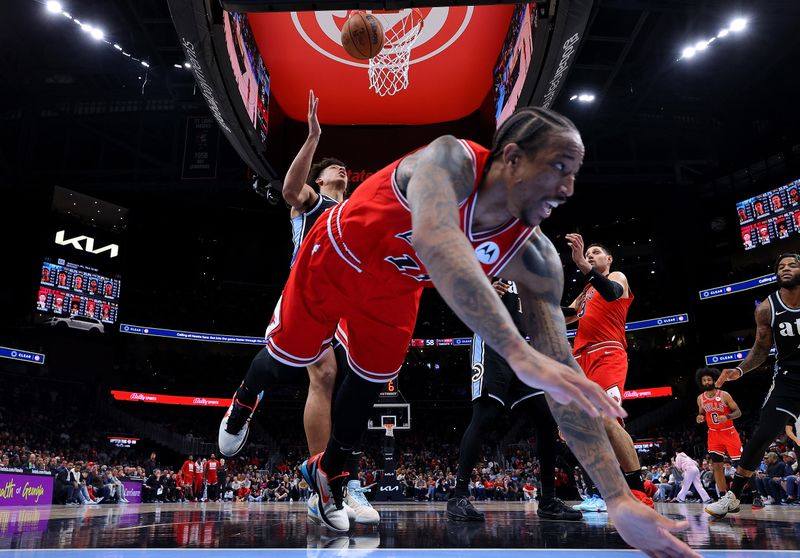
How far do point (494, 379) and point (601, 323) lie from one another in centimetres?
110

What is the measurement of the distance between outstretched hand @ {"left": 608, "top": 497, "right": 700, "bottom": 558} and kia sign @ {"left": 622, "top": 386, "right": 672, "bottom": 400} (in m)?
23.6

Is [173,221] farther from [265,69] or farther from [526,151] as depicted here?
[526,151]

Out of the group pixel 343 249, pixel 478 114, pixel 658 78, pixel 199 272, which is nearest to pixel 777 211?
pixel 658 78

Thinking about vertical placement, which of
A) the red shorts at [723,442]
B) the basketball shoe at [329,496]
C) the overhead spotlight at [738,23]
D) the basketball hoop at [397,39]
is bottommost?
the basketball shoe at [329,496]

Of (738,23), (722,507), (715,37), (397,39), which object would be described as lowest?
(722,507)

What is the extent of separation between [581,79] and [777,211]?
26.3 ft

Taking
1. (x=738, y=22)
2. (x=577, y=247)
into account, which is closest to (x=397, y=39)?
(x=577, y=247)

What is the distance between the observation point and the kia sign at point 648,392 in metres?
22.7

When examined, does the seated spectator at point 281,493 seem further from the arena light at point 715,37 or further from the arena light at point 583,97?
the arena light at point 715,37

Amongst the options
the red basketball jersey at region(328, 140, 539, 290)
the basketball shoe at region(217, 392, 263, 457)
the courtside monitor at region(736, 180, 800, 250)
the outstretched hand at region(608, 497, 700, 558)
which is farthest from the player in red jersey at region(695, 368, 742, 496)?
the courtside monitor at region(736, 180, 800, 250)

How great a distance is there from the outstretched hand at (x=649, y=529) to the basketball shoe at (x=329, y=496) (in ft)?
5.31

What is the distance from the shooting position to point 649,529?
4.34 feet

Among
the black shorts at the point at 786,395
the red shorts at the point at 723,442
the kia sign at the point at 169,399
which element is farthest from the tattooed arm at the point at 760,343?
the kia sign at the point at 169,399

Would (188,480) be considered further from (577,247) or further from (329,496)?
(577,247)
